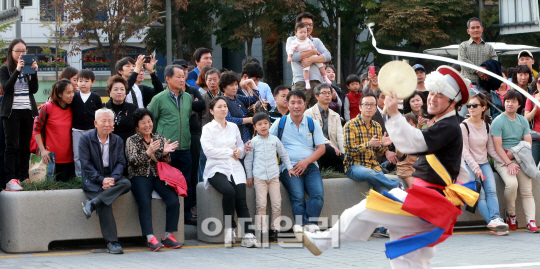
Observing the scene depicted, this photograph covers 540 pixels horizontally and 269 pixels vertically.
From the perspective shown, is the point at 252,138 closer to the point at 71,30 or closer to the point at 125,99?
the point at 125,99

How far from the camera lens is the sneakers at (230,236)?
27.7ft

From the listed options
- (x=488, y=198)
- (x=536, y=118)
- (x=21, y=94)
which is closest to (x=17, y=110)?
(x=21, y=94)

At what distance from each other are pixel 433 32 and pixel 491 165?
16.8 m

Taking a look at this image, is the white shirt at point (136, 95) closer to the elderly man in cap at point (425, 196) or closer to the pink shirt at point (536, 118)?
the elderly man in cap at point (425, 196)

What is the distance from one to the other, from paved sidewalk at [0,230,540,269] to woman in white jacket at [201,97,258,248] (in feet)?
1.30

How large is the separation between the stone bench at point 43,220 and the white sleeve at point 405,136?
179 inches

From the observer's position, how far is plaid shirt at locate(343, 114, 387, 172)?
9.17 m

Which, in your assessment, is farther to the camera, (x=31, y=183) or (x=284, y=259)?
(x=31, y=183)

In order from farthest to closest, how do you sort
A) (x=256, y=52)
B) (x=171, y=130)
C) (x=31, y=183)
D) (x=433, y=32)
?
1. (x=256, y=52)
2. (x=433, y=32)
3. (x=171, y=130)
4. (x=31, y=183)

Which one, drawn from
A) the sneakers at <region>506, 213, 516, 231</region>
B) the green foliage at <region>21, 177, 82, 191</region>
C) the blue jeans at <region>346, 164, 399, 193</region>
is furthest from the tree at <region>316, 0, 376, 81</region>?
the green foliage at <region>21, 177, 82, 191</region>

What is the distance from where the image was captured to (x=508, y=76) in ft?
43.8

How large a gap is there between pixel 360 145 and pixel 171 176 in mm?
2687

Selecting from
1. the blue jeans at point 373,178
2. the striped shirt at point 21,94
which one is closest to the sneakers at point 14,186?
the striped shirt at point 21,94

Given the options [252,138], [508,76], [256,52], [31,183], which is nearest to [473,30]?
[508,76]
